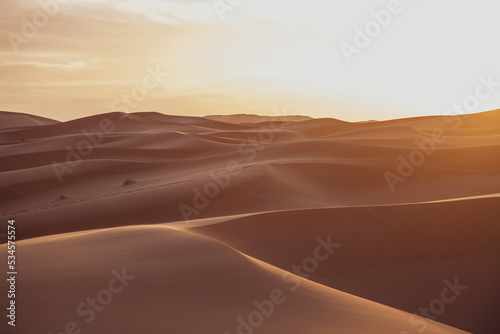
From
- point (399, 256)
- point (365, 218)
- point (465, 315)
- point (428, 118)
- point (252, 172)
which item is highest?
point (428, 118)

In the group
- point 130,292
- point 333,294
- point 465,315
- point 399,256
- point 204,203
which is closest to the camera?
point 130,292

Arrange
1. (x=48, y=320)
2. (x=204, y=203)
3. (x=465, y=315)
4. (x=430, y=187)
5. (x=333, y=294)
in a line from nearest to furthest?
1. (x=48, y=320)
2. (x=333, y=294)
3. (x=465, y=315)
4. (x=204, y=203)
5. (x=430, y=187)

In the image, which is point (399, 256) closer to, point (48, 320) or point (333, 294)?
point (333, 294)

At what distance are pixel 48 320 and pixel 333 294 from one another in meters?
2.70

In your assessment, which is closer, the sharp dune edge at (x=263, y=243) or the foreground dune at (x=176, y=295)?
the foreground dune at (x=176, y=295)

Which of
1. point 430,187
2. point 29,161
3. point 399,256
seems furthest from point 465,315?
point 29,161

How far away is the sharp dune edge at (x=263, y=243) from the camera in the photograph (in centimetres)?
470

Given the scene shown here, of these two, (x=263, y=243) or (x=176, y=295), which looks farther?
(x=263, y=243)

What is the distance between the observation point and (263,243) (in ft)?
27.9

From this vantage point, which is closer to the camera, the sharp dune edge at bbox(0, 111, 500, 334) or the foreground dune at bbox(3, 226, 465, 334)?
the foreground dune at bbox(3, 226, 465, 334)

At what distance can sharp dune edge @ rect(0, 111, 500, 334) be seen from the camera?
4.70 m

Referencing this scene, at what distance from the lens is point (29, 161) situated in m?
23.3

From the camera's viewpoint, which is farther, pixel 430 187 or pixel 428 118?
pixel 428 118

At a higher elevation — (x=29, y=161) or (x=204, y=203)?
(x=29, y=161)
